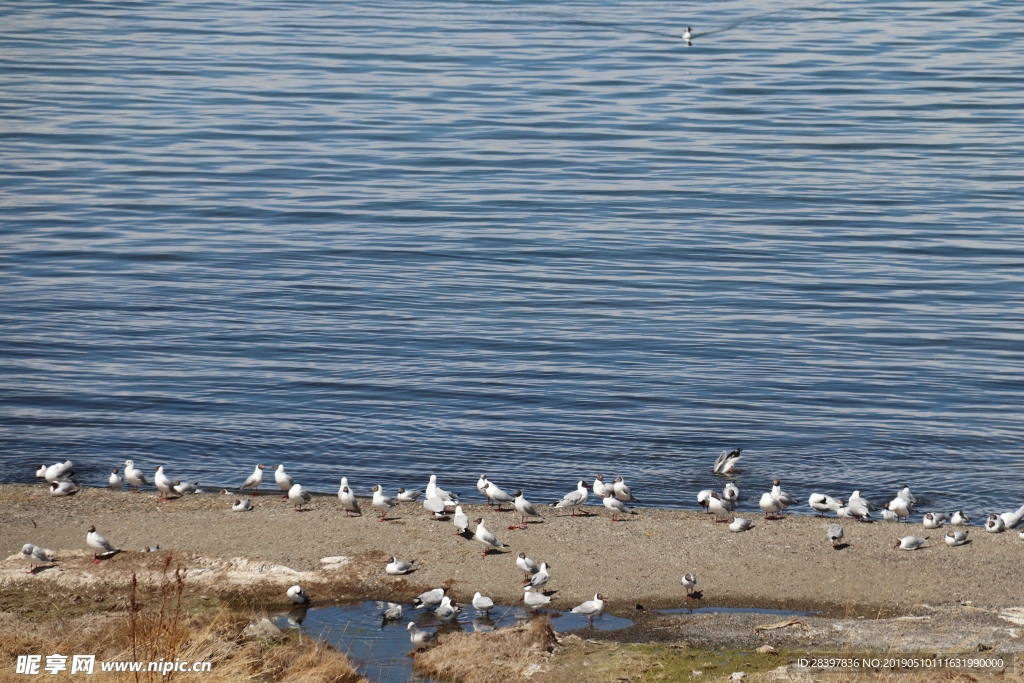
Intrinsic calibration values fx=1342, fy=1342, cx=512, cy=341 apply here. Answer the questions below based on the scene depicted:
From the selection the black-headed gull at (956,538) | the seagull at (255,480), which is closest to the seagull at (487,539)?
the seagull at (255,480)

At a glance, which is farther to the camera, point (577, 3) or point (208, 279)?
point (577, 3)

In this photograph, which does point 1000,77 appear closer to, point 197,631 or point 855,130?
point 855,130

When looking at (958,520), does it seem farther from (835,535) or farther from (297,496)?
(297,496)

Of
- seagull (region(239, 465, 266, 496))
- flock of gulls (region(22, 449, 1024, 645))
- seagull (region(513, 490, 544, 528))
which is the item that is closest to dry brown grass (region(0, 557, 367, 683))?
flock of gulls (region(22, 449, 1024, 645))

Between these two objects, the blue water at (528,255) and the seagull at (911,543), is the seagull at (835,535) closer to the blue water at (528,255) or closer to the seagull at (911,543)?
the seagull at (911,543)

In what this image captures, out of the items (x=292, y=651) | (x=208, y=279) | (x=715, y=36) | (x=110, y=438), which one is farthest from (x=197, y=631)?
(x=715, y=36)

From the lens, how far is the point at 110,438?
21891mm

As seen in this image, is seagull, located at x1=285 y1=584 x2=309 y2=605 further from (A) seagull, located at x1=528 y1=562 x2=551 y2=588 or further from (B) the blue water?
(B) the blue water

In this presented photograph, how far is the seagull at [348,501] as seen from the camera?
56.6 feet

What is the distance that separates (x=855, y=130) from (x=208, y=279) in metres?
24.0

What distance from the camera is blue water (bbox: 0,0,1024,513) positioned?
858 inches

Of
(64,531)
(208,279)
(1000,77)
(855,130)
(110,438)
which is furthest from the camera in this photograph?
(1000,77)

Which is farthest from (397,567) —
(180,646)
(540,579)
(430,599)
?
(180,646)

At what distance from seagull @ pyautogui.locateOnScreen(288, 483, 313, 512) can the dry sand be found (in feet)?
0.73
